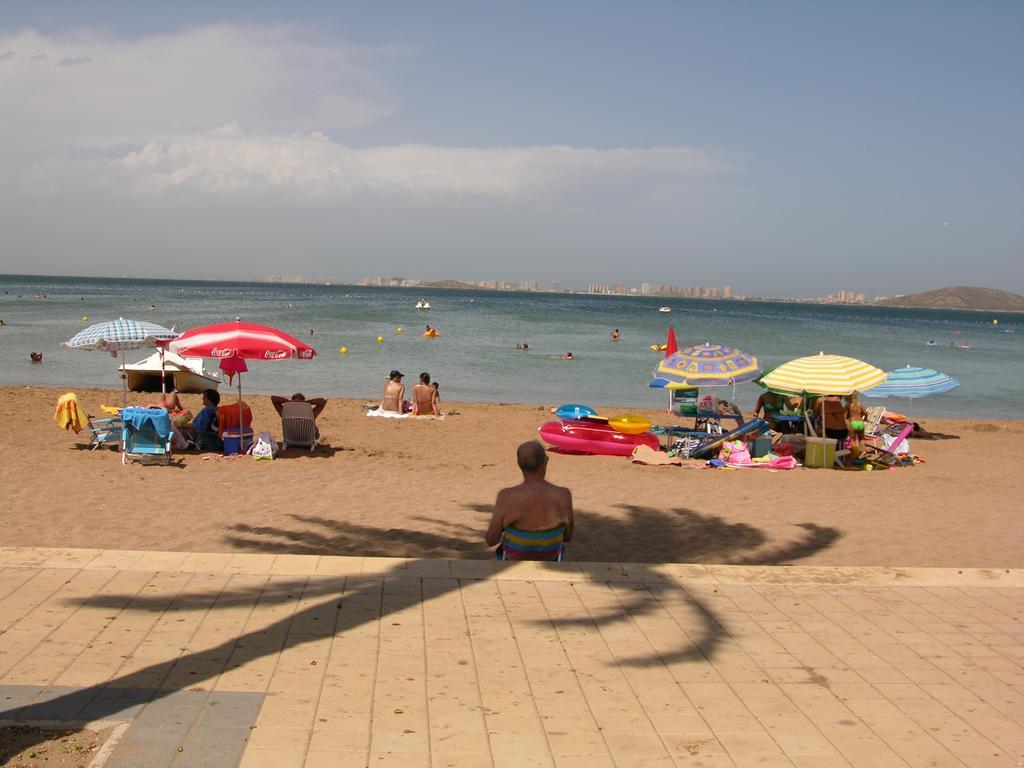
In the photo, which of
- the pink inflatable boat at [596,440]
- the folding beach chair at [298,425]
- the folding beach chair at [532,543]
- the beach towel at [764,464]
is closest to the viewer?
the folding beach chair at [532,543]

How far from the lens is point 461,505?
9875mm

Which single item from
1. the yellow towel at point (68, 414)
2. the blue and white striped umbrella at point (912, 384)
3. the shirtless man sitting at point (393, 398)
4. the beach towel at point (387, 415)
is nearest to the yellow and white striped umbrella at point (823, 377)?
the blue and white striped umbrella at point (912, 384)

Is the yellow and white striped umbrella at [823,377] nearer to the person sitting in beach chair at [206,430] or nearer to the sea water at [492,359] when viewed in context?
the person sitting in beach chair at [206,430]

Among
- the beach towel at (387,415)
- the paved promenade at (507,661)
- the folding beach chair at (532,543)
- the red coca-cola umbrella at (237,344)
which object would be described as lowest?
the beach towel at (387,415)

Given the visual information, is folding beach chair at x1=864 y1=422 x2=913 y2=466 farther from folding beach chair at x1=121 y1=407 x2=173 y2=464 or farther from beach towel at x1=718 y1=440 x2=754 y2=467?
folding beach chair at x1=121 y1=407 x2=173 y2=464

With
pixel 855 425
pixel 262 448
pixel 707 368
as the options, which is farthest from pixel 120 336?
pixel 855 425

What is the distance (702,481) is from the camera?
1177 cm

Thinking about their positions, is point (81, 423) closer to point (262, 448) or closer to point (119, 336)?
point (119, 336)

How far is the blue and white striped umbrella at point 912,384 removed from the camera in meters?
15.8

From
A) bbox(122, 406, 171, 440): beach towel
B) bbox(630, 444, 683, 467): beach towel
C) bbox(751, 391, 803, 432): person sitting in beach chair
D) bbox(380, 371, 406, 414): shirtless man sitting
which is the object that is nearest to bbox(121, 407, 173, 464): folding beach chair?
bbox(122, 406, 171, 440): beach towel

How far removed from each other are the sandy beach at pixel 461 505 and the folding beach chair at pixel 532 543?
153 cm

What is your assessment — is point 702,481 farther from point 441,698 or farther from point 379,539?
point 441,698

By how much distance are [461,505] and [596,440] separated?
428cm

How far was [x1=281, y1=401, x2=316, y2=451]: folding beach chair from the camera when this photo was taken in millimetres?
13047
